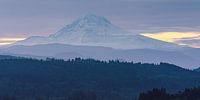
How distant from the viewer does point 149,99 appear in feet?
513

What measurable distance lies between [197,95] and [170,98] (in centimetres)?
703

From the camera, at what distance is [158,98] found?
15688 centimetres

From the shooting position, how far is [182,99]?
486 feet

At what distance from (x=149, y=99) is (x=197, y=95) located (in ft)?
34.9

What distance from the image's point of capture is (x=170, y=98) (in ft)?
514

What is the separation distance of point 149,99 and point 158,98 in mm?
1979

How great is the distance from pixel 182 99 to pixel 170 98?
8776mm

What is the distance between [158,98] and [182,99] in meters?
9.68

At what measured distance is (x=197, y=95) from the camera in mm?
152000

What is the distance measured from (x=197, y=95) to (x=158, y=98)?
358 inches
